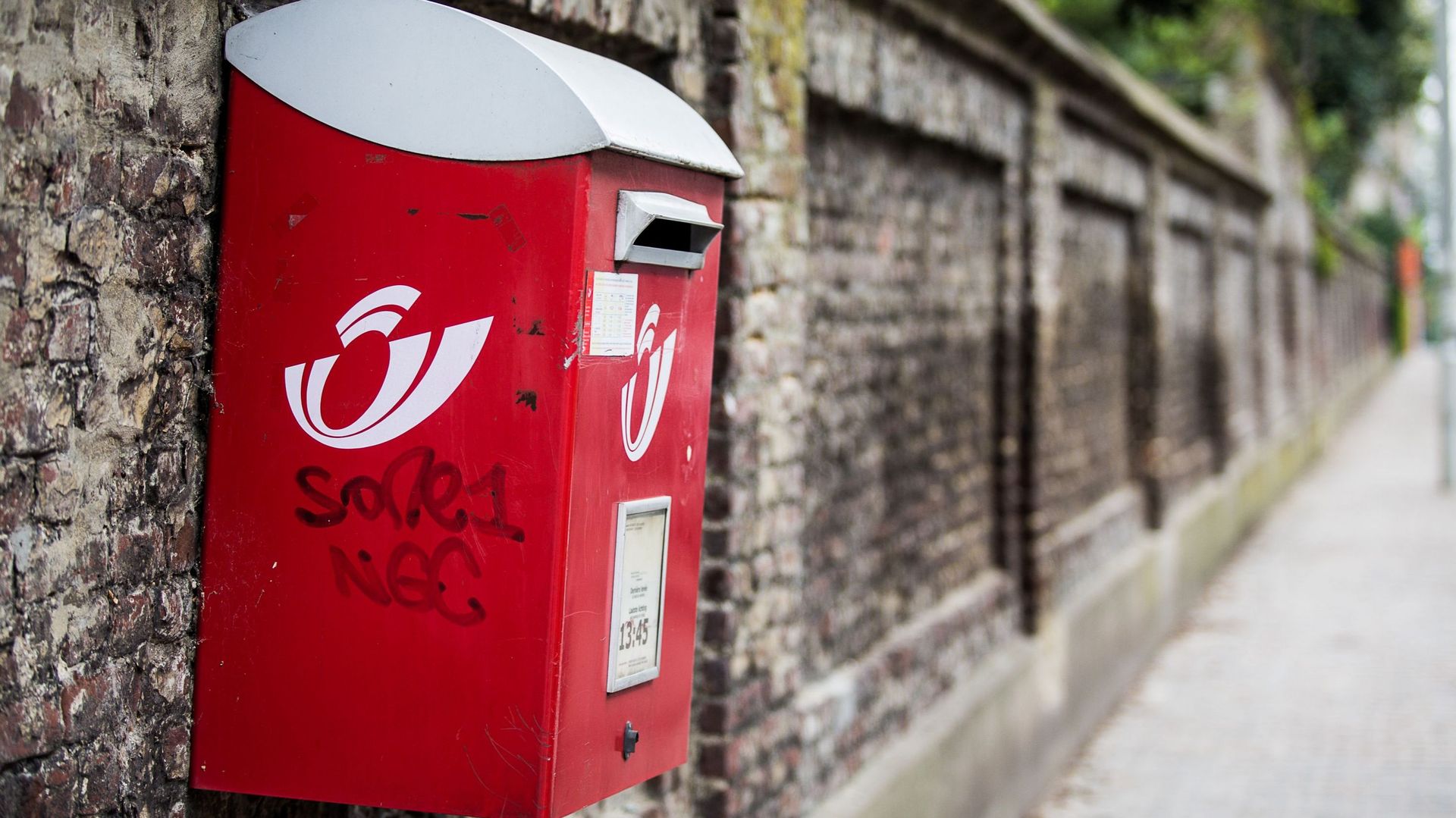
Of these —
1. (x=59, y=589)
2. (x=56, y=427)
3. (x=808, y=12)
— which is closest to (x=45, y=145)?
(x=56, y=427)

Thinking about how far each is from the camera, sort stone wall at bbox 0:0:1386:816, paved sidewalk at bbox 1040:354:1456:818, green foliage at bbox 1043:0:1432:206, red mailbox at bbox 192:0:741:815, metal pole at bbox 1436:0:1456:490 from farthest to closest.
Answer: green foliage at bbox 1043:0:1432:206 → metal pole at bbox 1436:0:1456:490 → paved sidewalk at bbox 1040:354:1456:818 → red mailbox at bbox 192:0:741:815 → stone wall at bbox 0:0:1386:816

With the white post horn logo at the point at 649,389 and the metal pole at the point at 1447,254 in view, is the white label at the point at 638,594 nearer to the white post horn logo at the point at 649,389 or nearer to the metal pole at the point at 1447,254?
the white post horn logo at the point at 649,389

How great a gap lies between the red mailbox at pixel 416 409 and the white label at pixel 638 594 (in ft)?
→ 0.17

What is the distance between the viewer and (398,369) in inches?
91.4

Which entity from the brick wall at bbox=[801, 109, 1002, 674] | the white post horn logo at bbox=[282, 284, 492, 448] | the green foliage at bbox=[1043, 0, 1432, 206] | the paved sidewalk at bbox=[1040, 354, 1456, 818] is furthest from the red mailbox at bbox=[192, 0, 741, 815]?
the green foliage at bbox=[1043, 0, 1432, 206]

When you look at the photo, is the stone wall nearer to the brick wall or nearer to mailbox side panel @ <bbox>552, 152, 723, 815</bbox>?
the brick wall

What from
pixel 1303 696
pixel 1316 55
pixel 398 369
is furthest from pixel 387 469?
pixel 1316 55

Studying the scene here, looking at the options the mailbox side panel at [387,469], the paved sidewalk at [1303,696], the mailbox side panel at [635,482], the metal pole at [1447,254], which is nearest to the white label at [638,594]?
the mailbox side panel at [635,482]

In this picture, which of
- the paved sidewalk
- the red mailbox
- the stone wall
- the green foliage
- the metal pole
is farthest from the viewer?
the green foliage

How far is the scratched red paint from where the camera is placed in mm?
2295

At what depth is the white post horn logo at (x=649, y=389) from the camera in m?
2.50

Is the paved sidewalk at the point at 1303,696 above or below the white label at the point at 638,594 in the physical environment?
below

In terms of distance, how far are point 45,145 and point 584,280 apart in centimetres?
80

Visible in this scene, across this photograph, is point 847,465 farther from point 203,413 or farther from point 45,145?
point 45,145
